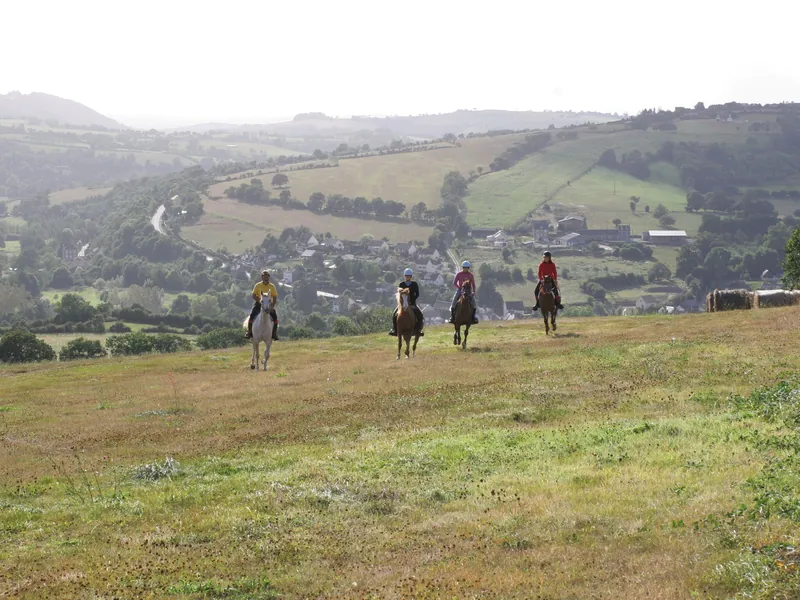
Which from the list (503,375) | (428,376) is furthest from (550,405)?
(428,376)

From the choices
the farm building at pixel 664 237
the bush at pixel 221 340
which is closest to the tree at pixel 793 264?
the bush at pixel 221 340

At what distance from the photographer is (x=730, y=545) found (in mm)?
11406

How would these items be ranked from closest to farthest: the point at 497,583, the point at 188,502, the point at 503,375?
1. the point at 497,583
2. the point at 188,502
3. the point at 503,375

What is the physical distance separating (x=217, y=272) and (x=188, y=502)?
175 m

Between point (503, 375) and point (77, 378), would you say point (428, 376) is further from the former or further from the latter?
point (77, 378)

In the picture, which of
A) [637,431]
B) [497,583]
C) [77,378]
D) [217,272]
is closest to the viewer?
[497,583]

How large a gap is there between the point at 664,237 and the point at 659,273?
26.7 m

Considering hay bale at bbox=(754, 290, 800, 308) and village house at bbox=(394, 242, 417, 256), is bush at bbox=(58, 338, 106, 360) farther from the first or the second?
village house at bbox=(394, 242, 417, 256)

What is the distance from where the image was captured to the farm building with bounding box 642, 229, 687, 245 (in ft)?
635

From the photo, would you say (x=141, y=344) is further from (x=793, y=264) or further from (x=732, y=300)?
(x=793, y=264)

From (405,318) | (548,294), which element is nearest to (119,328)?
(405,318)

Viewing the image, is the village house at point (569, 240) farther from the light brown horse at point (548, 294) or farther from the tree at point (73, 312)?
the light brown horse at point (548, 294)

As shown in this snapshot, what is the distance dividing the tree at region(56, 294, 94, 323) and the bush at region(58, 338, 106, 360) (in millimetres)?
29586

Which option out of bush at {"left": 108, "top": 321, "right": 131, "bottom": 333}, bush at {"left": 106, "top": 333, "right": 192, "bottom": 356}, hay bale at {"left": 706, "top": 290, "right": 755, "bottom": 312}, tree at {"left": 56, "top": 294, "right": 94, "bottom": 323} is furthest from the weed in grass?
tree at {"left": 56, "top": 294, "right": 94, "bottom": 323}
